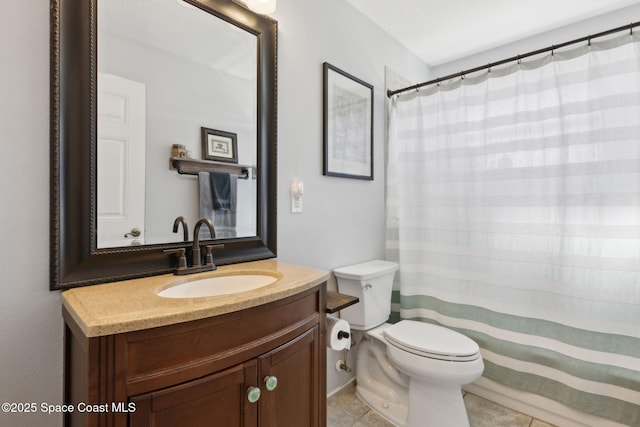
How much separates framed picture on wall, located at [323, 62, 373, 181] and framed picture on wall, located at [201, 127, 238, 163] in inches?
22.8

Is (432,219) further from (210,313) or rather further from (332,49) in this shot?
(210,313)

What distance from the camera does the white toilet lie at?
4.83 ft

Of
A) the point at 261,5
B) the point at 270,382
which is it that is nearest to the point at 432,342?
the point at 270,382

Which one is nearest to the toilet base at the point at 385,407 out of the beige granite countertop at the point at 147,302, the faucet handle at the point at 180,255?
the beige granite countertop at the point at 147,302

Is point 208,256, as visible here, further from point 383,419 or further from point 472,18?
point 472,18

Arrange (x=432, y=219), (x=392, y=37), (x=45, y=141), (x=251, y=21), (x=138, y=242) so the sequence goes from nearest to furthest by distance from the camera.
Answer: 1. (x=45, y=141)
2. (x=138, y=242)
3. (x=251, y=21)
4. (x=432, y=219)
5. (x=392, y=37)

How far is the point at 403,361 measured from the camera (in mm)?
1561

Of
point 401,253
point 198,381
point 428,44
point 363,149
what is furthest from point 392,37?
point 198,381

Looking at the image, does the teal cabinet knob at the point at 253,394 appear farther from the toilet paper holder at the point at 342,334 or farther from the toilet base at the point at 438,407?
the toilet base at the point at 438,407

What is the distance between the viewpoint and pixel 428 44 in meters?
2.43

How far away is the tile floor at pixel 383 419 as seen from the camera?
66.7 inches

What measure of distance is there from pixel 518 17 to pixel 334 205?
5.88ft

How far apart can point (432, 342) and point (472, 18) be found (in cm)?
208

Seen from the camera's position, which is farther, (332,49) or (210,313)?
(332,49)
